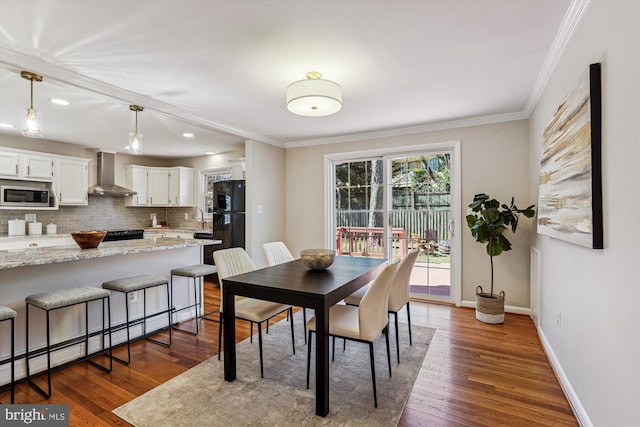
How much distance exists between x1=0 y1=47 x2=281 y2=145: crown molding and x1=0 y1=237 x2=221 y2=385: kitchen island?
1.38 metres

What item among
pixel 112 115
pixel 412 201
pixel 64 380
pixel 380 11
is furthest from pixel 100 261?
pixel 412 201

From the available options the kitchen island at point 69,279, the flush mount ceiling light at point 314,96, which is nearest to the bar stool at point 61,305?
the kitchen island at point 69,279

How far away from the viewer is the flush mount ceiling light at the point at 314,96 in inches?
91.3

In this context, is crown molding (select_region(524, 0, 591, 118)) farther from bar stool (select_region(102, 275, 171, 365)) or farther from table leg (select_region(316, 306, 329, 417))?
bar stool (select_region(102, 275, 171, 365))

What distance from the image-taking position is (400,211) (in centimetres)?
449

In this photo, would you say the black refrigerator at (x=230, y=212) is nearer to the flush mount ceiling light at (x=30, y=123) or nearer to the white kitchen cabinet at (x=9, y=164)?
the flush mount ceiling light at (x=30, y=123)

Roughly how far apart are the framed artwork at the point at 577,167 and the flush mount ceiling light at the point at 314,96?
1494mm

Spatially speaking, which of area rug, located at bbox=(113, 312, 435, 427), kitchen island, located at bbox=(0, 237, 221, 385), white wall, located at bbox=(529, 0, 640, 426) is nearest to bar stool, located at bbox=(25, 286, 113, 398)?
kitchen island, located at bbox=(0, 237, 221, 385)

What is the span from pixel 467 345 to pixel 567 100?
213cm

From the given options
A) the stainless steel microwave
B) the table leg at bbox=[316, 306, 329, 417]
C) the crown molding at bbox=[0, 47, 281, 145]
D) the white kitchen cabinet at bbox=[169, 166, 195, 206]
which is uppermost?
the crown molding at bbox=[0, 47, 281, 145]

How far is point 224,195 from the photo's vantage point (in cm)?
492

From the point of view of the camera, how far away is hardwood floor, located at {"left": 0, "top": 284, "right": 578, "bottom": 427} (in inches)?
74.2

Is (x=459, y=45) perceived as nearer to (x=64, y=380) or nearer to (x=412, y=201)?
(x=412, y=201)

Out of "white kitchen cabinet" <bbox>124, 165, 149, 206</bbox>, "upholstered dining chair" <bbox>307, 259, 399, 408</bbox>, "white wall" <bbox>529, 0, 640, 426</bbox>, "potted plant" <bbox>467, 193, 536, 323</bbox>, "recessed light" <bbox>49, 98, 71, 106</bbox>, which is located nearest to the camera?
"white wall" <bbox>529, 0, 640, 426</bbox>
